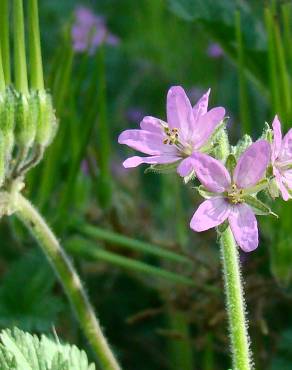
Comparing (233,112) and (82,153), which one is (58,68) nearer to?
(82,153)

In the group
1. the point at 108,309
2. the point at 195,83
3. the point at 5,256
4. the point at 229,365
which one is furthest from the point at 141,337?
the point at 195,83

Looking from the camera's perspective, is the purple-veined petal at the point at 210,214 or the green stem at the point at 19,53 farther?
the green stem at the point at 19,53

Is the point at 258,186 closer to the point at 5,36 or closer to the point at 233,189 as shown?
the point at 233,189

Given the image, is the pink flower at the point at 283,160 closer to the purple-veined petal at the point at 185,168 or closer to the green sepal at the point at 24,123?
the purple-veined petal at the point at 185,168

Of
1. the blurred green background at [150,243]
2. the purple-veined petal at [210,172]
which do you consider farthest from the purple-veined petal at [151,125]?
the blurred green background at [150,243]

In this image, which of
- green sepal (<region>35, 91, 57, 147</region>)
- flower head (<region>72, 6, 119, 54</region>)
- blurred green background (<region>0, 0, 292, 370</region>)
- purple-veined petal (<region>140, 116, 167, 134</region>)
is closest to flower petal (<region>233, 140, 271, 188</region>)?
purple-veined petal (<region>140, 116, 167, 134</region>)

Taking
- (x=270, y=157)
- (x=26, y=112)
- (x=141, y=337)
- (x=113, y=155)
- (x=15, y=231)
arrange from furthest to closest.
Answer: (x=113, y=155), (x=141, y=337), (x=15, y=231), (x=26, y=112), (x=270, y=157)

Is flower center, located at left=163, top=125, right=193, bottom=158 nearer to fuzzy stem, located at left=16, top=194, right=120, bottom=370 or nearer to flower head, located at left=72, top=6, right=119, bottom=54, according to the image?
fuzzy stem, located at left=16, top=194, right=120, bottom=370
